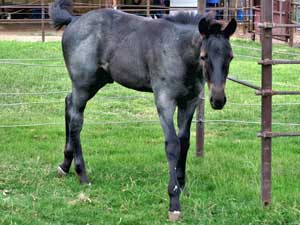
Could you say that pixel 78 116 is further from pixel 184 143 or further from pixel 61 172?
pixel 184 143

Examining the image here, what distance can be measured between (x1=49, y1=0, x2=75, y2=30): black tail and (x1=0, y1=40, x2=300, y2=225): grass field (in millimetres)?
1529

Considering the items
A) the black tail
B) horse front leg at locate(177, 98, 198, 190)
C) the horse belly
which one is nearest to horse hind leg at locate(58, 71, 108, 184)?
the horse belly

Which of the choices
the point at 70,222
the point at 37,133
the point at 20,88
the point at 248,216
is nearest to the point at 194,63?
the point at 248,216

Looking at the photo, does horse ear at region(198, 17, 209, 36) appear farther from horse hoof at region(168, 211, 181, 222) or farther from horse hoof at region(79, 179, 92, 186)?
horse hoof at region(79, 179, 92, 186)

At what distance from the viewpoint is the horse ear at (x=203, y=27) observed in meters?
4.84

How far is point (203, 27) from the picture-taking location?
15.9 feet

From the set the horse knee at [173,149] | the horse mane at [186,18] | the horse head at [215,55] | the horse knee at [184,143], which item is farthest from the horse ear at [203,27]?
the horse knee at [184,143]

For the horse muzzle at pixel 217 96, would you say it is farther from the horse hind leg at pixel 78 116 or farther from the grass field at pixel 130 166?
the horse hind leg at pixel 78 116

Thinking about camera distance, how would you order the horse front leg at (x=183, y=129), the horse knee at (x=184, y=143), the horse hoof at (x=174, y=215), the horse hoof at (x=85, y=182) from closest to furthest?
the horse hoof at (x=174, y=215), the horse front leg at (x=183, y=129), the horse knee at (x=184, y=143), the horse hoof at (x=85, y=182)

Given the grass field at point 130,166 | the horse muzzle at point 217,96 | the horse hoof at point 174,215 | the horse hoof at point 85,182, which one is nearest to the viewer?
the horse muzzle at point 217,96

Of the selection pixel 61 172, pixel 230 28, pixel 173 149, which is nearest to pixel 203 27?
pixel 230 28

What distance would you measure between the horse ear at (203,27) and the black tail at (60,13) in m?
2.16

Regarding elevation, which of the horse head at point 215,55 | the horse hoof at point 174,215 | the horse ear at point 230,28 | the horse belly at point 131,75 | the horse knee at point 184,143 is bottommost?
the horse hoof at point 174,215

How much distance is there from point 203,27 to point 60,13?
232 centimetres
